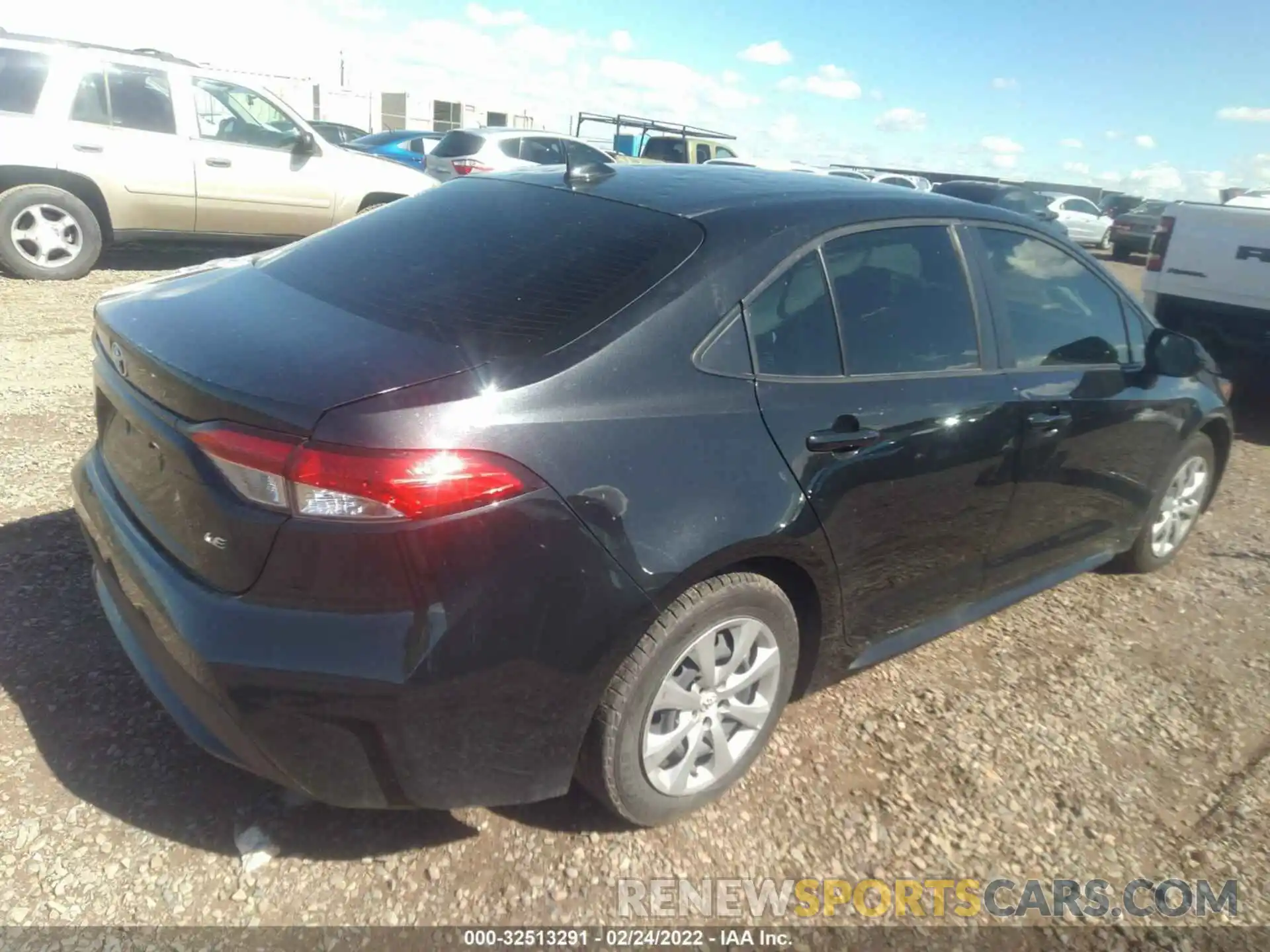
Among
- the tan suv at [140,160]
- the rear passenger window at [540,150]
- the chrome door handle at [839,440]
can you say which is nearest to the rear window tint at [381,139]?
the rear passenger window at [540,150]

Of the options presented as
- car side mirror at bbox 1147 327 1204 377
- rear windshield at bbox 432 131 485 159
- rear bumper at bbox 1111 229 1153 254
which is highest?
rear windshield at bbox 432 131 485 159

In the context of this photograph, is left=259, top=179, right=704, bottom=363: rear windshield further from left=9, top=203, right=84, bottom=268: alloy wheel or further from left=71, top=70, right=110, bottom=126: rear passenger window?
left=71, top=70, right=110, bottom=126: rear passenger window

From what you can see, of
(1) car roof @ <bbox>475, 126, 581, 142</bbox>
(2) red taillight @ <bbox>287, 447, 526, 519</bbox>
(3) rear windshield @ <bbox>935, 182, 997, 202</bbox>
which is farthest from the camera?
(3) rear windshield @ <bbox>935, 182, 997, 202</bbox>

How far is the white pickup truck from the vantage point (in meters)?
6.82

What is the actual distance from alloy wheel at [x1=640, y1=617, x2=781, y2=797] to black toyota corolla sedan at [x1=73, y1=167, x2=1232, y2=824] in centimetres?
1

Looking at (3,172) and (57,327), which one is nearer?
(57,327)

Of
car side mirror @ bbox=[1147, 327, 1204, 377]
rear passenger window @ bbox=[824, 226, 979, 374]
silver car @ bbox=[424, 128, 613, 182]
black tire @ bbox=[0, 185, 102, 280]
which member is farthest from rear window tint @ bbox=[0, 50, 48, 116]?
car side mirror @ bbox=[1147, 327, 1204, 377]

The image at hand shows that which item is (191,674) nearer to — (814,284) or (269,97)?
(814,284)

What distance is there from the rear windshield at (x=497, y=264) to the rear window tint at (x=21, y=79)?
6751mm

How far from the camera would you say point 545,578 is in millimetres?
2016

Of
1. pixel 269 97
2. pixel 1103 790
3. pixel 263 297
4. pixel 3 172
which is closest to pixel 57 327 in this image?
pixel 3 172

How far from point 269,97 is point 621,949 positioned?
9069 mm

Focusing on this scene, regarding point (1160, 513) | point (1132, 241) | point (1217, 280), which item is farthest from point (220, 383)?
point (1132, 241)

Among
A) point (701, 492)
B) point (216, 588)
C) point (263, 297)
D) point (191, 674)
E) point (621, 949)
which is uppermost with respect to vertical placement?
point (263, 297)
